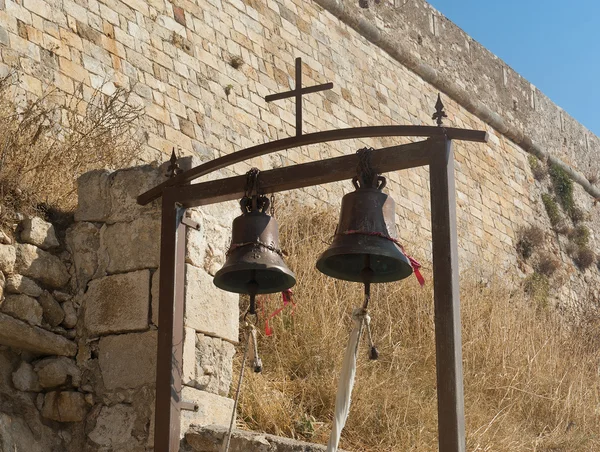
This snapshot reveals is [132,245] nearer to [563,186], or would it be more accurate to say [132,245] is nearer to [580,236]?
[580,236]

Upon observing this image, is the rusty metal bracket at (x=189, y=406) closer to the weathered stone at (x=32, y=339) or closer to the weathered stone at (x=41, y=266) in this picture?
the weathered stone at (x=32, y=339)

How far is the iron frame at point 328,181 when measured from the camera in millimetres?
3418

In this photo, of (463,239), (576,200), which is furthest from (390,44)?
(576,200)

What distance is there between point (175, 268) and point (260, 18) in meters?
7.58

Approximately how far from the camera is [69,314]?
14.9 feet

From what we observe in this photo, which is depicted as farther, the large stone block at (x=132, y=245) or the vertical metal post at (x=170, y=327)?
the large stone block at (x=132, y=245)

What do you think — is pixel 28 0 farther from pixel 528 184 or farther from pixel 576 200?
pixel 576 200

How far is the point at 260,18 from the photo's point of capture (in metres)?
11.3

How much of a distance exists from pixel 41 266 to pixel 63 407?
2.07 feet

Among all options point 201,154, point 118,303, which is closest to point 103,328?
point 118,303

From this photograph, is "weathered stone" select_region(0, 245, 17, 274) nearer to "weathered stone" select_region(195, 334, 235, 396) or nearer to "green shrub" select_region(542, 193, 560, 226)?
"weathered stone" select_region(195, 334, 235, 396)

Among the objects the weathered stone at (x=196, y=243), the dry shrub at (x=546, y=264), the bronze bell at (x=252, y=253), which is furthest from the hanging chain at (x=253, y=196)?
the dry shrub at (x=546, y=264)

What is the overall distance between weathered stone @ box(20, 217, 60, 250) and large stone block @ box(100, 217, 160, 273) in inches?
9.1

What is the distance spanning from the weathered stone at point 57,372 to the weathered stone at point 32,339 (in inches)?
1.7
